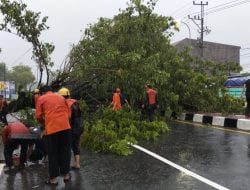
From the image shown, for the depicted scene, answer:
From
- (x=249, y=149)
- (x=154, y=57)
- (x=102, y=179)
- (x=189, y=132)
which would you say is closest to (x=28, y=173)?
(x=102, y=179)

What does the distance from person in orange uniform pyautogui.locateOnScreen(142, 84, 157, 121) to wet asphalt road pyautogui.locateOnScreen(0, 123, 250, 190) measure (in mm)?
4305

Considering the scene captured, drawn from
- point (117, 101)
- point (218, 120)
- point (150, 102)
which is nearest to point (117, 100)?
point (117, 101)

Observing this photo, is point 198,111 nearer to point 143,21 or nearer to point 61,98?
point 143,21

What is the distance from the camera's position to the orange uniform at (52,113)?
25.3 ft

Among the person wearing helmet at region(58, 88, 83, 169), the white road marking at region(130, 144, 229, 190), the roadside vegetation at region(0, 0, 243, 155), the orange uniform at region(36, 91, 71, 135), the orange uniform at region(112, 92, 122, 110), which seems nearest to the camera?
the white road marking at region(130, 144, 229, 190)

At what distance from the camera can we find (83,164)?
9820 millimetres

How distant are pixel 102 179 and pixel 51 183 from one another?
0.95 m

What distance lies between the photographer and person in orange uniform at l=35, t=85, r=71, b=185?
7.72 m

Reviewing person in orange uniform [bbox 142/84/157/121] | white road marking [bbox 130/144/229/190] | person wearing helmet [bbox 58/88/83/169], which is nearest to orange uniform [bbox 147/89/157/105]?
person in orange uniform [bbox 142/84/157/121]

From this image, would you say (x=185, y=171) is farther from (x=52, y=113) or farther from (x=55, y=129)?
(x=52, y=113)

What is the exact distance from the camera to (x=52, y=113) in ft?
25.3

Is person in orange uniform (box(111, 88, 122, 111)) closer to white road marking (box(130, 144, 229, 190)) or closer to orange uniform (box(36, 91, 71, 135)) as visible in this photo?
white road marking (box(130, 144, 229, 190))

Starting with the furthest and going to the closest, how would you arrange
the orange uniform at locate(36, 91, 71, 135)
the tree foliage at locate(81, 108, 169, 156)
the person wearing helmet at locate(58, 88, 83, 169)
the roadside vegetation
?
the roadside vegetation, the tree foliage at locate(81, 108, 169, 156), the person wearing helmet at locate(58, 88, 83, 169), the orange uniform at locate(36, 91, 71, 135)

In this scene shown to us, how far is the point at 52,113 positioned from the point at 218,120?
11007 mm
